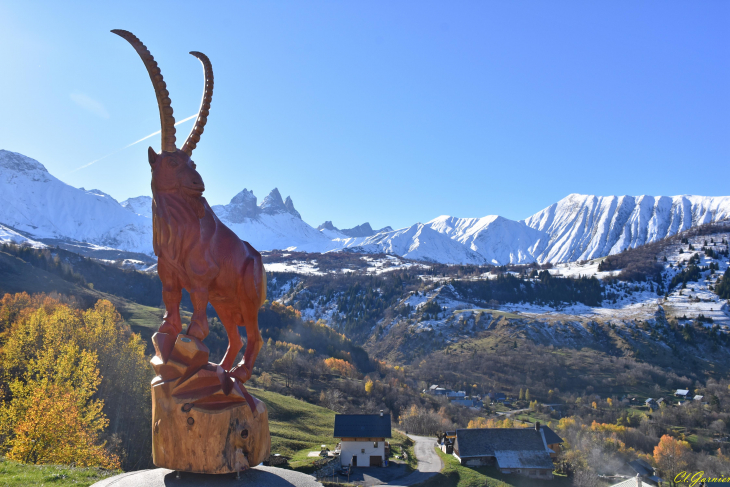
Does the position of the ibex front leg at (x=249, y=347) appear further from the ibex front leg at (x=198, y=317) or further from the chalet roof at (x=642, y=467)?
the chalet roof at (x=642, y=467)

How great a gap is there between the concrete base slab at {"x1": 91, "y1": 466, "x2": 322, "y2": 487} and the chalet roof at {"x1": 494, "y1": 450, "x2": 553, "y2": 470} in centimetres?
4971

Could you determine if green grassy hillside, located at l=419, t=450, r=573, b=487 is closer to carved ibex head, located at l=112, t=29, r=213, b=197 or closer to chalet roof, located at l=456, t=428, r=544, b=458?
chalet roof, located at l=456, t=428, r=544, b=458

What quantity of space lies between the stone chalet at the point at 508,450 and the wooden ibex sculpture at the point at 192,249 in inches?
2003

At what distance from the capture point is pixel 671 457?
65.6m

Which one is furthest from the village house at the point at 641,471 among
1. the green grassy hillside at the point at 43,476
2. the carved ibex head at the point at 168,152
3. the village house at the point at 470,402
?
the carved ibex head at the point at 168,152

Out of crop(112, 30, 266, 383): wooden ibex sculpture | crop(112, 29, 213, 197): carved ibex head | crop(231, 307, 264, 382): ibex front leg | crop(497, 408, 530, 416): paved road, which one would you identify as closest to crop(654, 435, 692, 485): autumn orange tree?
crop(497, 408, 530, 416): paved road

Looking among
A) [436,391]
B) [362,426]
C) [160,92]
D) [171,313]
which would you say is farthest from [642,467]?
[160,92]

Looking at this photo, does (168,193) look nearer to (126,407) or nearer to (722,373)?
(126,407)

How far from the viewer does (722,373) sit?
140 metres

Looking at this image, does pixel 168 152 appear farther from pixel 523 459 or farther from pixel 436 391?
pixel 436 391

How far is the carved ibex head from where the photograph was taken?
450 inches

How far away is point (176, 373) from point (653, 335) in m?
187

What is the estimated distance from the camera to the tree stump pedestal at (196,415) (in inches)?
403

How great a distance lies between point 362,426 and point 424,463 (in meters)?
9.23
